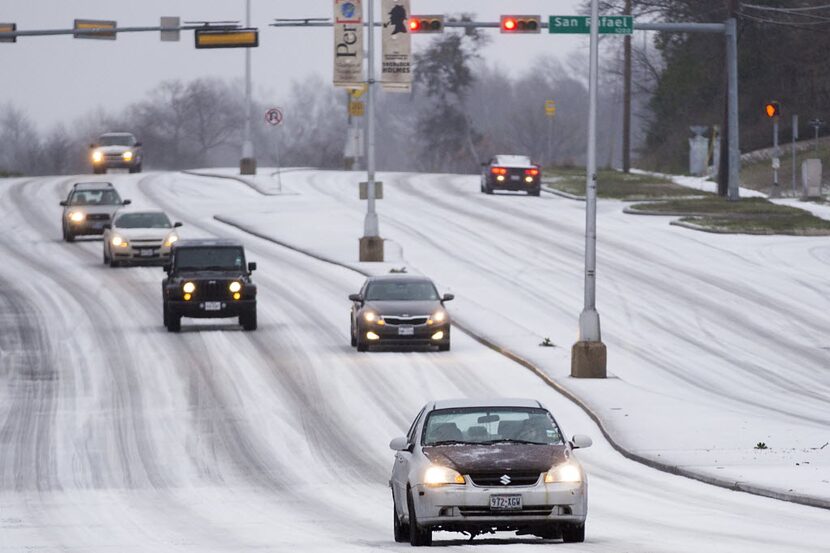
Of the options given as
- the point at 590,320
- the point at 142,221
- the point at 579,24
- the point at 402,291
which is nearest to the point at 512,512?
the point at 590,320

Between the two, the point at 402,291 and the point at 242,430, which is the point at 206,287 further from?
the point at 242,430

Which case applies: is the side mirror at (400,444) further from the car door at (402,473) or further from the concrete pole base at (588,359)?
the concrete pole base at (588,359)

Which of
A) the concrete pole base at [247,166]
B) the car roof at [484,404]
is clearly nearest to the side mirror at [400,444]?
the car roof at [484,404]

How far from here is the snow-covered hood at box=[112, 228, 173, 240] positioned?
46688 mm

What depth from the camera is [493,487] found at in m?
14.7

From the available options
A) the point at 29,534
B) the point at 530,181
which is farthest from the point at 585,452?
the point at 530,181

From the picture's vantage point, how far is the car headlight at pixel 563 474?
14.7 m

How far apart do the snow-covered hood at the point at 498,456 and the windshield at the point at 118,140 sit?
65770 millimetres

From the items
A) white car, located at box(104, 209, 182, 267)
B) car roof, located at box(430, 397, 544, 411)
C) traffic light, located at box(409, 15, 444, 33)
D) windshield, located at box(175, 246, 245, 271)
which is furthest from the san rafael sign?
car roof, located at box(430, 397, 544, 411)

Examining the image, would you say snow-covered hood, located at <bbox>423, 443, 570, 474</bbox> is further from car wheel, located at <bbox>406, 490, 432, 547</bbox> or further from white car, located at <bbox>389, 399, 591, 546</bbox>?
car wheel, located at <bbox>406, 490, 432, 547</bbox>

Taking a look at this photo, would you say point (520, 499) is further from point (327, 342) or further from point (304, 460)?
point (327, 342)

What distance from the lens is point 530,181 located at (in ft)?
220

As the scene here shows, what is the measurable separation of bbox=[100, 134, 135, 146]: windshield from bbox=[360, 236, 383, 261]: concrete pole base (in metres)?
Result: 34.3

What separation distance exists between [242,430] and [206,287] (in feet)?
32.3
